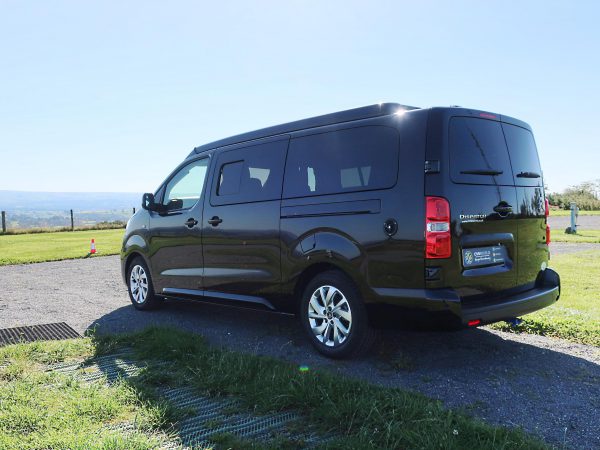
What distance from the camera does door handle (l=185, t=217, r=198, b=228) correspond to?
20.4 feet

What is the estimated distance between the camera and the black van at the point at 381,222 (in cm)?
403

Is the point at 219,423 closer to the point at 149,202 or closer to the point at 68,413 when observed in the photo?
the point at 68,413

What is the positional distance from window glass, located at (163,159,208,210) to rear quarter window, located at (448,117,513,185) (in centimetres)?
317

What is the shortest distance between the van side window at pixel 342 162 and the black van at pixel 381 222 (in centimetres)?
1

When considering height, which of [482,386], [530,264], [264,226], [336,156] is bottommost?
[482,386]

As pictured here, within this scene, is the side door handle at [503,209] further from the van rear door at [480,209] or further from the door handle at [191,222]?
the door handle at [191,222]

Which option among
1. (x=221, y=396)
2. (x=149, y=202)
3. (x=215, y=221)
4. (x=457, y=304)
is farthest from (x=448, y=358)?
(x=149, y=202)

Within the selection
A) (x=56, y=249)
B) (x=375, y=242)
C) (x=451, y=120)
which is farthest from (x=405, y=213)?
(x=56, y=249)

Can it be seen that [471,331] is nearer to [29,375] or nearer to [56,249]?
[29,375]

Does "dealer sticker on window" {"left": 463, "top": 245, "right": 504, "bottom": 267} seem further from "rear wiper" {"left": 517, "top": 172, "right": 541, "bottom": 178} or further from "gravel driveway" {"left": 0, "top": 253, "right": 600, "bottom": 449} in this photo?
"gravel driveway" {"left": 0, "top": 253, "right": 600, "bottom": 449}

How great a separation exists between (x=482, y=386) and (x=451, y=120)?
208cm

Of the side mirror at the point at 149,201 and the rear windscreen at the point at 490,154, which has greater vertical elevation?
the rear windscreen at the point at 490,154

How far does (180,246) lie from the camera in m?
6.46

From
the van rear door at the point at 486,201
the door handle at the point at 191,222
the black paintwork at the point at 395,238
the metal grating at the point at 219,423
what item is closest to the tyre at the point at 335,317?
the black paintwork at the point at 395,238
